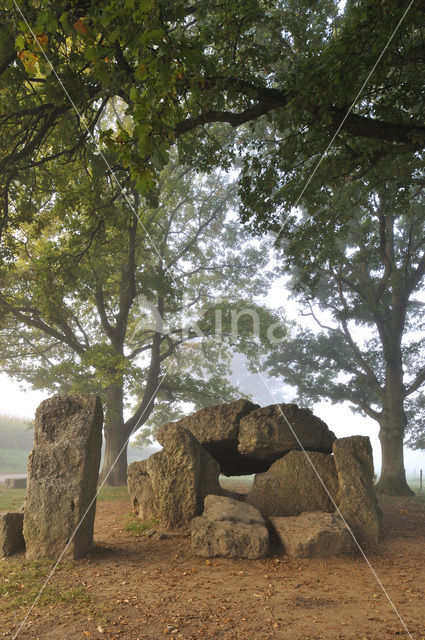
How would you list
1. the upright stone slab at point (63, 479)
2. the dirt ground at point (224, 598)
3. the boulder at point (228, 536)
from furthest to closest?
the boulder at point (228, 536)
the upright stone slab at point (63, 479)
the dirt ground at point (224, 598)

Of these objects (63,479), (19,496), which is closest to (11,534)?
(63,479)

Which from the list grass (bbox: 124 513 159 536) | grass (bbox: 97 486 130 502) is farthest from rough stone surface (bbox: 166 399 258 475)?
grass (bbox: 97 486 130 502)

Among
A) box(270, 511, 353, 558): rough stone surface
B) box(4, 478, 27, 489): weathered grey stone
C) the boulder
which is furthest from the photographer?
box(4, 478, 27, 489): weathered grey stone

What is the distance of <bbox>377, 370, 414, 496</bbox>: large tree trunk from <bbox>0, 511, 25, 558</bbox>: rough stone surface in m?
12.3

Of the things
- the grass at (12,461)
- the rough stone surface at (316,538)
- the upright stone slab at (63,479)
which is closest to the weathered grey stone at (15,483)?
the grass at (12,461)

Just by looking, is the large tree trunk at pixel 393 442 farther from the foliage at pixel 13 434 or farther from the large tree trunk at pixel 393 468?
the foliage at pixel 13 434

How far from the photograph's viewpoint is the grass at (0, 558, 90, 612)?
5520 mm

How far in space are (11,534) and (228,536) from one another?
330 centimetres

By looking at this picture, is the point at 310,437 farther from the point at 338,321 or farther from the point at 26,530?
the point at 338,321

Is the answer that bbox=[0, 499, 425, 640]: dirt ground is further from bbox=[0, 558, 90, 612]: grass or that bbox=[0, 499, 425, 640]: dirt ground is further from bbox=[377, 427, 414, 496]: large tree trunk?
bbox=[377, 427, 414, 496]: large tree trunk

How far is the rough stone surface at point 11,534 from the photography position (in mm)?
7278

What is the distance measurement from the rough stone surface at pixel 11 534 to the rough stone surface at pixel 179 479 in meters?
2.49

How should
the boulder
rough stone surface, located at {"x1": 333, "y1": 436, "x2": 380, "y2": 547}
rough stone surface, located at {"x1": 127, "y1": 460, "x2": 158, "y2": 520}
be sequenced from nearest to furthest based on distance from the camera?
the boulder → rough stone surface, located at {"x1": 333, "y1": 436, "x2": 380, "y2": 547} → rough stone surface, located at {"x1": 127, "y1": 460, "x2": 158, "y2": 520}

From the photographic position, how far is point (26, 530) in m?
7.19
